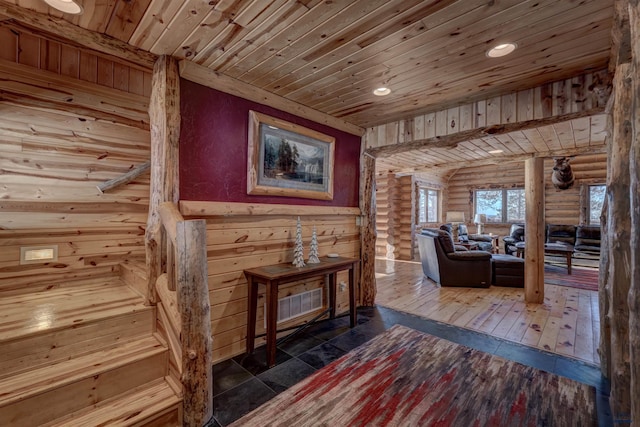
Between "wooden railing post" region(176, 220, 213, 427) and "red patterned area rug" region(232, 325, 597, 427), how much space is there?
313mm

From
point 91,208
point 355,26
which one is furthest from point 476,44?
point 91,208

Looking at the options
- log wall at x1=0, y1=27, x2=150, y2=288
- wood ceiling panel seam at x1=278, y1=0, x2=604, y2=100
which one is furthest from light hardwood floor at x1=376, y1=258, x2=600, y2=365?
log wall at x1=0, y1=27, x2=150, y2=288

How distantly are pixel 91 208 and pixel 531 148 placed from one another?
596cm

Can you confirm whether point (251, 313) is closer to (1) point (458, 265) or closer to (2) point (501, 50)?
(2) point (501, 50)

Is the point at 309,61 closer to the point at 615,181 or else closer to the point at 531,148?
the point at 615,181

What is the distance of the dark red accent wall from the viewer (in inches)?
87.7

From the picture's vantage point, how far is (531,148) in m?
4.45

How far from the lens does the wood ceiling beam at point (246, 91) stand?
2.22m

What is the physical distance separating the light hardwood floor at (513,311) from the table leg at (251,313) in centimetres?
204

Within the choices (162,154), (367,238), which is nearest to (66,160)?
(162,154)

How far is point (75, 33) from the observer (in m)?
1.79

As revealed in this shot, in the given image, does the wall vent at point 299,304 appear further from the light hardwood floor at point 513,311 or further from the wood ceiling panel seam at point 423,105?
the wood ceiling panel seam at point 423,105

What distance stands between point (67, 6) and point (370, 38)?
1.81 m

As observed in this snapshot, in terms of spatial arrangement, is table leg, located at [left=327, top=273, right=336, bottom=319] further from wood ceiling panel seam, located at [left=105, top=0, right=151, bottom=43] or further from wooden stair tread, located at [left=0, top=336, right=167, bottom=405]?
wood ceiling panel seam, located at [left=105, top=0, right=151, bottom=43]
